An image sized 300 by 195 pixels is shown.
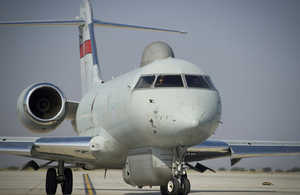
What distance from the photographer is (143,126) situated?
399 inches

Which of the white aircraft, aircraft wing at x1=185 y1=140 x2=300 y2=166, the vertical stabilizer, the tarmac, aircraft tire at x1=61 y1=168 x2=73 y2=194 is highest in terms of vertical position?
the vertical stabilizer

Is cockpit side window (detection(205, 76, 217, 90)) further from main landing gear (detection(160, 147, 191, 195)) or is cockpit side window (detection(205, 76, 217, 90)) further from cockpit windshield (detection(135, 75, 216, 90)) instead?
main landing gear (detection(160, 147, 191, 195))

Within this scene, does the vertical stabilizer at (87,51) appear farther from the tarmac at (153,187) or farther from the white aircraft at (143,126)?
the tarmac at (153,187)

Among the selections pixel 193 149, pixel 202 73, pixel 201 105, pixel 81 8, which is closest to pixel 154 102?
pixel 201 105

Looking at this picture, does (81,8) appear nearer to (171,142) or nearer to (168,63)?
(168,63)

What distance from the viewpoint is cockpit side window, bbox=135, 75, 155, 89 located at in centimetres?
1052

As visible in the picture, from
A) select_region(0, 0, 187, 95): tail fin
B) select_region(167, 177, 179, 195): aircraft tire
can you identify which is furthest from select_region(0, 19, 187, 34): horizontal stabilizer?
select_region(167, 177, 179, 195): aircraft tire

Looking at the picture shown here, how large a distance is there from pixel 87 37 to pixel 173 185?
13.3 meters

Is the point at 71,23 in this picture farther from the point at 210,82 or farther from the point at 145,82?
the point at 210,82

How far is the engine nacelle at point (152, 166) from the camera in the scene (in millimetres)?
10266

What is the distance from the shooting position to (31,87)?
15.1m

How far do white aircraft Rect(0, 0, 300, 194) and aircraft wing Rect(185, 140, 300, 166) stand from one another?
0.11ft

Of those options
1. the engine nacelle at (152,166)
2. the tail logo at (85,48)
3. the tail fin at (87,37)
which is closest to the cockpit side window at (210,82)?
the engine nacelle at (152,166)

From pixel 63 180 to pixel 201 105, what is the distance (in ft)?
26.7
